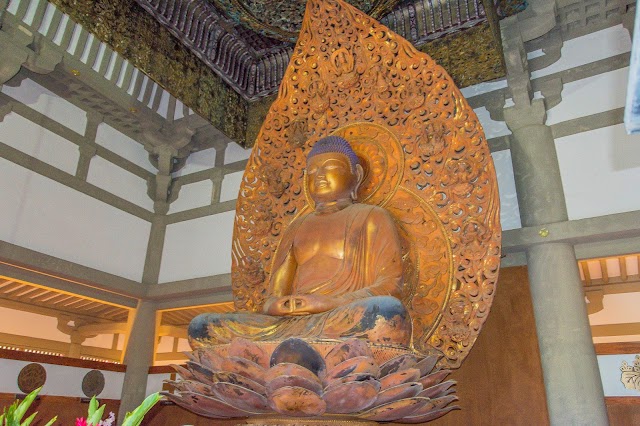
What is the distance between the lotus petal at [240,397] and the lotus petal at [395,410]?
0.44m

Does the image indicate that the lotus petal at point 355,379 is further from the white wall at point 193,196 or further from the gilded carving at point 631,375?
the white wall at point 193,196

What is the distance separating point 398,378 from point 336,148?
1743 mm

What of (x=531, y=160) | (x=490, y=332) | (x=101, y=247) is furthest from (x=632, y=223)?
(x=101, y=247)

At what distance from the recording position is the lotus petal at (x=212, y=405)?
2277mm

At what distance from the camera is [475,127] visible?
3.17 m

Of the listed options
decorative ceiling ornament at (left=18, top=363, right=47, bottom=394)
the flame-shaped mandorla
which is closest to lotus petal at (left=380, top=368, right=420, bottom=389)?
the flame-shaped mandorla

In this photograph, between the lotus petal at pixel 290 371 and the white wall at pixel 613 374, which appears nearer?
the lotus petal at pixel 290 371

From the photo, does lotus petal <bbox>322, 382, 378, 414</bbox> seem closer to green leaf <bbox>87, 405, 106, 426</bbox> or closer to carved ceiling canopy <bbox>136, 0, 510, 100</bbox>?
green leaf <bbox>87, 405, 106, 426</bbox>

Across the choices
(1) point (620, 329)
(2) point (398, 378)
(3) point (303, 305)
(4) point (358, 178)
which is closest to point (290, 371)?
(2) point (398, 378)

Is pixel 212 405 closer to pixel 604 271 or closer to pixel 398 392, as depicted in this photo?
pixel 398 392

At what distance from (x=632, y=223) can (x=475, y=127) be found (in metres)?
1.23

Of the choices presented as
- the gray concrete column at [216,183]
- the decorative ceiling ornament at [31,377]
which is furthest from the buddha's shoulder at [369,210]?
the decorative ceiling ornament at [31,377]

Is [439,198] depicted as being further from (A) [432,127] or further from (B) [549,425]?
(B) [549,425]

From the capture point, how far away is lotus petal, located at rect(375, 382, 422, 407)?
2.04 m
